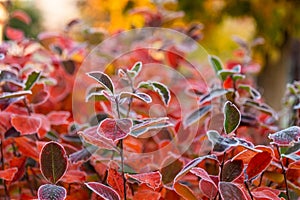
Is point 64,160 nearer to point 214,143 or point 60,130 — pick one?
point 214,143

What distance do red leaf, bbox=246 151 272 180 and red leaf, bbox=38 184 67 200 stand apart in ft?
0.84

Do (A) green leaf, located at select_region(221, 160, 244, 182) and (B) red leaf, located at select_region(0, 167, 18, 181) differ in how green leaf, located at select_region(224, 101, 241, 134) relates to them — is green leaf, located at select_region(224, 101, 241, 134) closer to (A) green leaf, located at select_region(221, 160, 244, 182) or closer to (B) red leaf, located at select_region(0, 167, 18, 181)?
(A) green leaf, located at select_region(221, 160, 244, 182)

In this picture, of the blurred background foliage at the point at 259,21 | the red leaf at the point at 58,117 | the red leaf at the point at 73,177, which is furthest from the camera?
the blurred background foliage at the point at 259,21

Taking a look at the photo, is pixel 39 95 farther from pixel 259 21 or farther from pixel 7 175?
pixel 259 21

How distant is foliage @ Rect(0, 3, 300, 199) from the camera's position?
644 millimetres

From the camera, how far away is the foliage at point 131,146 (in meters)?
0.64

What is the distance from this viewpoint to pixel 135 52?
4.16ft

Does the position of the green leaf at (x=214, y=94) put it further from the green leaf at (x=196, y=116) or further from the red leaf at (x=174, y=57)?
the red leaf at (x=174, y=57)

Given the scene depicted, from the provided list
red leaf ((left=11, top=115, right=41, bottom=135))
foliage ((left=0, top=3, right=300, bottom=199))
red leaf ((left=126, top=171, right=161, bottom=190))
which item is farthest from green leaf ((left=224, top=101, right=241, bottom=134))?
red leaf ((left=11, top=115, right=41, bottom=135))

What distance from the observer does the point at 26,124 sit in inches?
31.3

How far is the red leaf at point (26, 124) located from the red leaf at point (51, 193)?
0.18m

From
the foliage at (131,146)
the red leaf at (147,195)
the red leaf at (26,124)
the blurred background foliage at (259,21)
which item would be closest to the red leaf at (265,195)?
the foliage at (131,146)

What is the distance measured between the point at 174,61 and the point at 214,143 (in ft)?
2.16

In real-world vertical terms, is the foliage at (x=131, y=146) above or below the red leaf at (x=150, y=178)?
above
